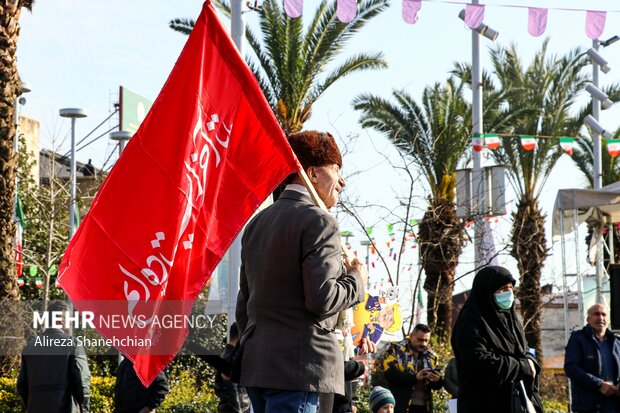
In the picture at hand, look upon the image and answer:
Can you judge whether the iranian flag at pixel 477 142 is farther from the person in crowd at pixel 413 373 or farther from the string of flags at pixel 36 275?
the string of flags at pixel 36 275

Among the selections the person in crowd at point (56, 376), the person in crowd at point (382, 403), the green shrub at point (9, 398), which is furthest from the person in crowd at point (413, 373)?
the green shrub at point (9, 398)

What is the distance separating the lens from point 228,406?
9.89 m

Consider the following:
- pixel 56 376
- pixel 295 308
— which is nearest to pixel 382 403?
pixel 56 376

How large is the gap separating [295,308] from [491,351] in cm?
349

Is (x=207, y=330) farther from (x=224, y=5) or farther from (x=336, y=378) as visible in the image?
(x=336, y=378)

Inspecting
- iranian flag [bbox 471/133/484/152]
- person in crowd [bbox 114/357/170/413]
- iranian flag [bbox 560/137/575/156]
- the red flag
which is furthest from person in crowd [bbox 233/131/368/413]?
iranian flag [bbox 560/137/575/156]

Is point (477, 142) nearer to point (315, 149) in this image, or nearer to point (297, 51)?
point (297, 51)

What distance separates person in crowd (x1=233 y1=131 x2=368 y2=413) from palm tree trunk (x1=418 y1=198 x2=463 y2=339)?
19420 mm

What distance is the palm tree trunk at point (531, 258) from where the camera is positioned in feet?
99.9

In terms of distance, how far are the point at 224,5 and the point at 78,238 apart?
54.2ft

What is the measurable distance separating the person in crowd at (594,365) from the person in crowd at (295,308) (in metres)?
6.38

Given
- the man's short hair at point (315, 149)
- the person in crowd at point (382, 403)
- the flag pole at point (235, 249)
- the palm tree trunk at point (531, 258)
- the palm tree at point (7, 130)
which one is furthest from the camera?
the palm tree trunk at point (531, 258)

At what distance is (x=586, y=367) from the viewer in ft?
34.9

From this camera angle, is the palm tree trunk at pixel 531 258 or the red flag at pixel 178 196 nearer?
the red flag at pixel 178 196
